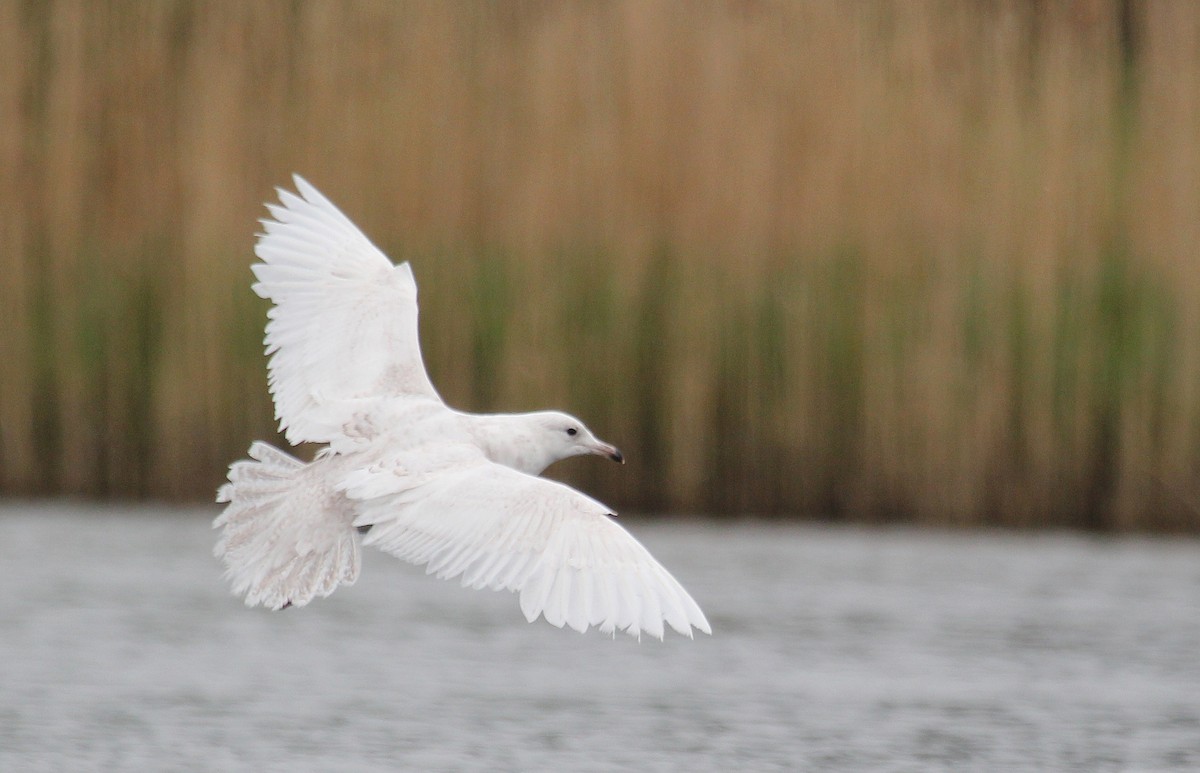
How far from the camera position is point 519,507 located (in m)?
A: 4.79

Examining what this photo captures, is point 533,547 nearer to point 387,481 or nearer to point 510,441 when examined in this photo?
point 387,481

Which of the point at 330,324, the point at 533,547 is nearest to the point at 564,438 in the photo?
the point at 330,324

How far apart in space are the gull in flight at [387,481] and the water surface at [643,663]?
0.72 meters

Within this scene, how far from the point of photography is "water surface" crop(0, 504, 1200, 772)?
5.84m

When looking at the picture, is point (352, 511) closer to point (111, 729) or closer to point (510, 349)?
point (111, 729)

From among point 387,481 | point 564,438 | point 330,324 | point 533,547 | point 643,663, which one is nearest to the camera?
point 533,547

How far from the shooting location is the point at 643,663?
7215 millimetres

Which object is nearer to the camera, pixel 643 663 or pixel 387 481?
pixel 387 481

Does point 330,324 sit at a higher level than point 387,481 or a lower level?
higher

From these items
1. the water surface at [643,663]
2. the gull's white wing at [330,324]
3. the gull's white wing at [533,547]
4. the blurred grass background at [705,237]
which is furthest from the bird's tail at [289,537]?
the blurred grass background at [705,237]

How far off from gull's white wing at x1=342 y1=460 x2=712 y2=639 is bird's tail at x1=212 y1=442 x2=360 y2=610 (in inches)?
13.4

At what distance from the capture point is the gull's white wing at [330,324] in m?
5.59

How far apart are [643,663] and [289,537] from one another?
2.24 metres

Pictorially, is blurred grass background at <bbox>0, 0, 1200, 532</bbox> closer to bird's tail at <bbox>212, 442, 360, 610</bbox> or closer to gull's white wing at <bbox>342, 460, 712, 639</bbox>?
bird's tail at <bbox>212, 442, 360, 610</bbox>
